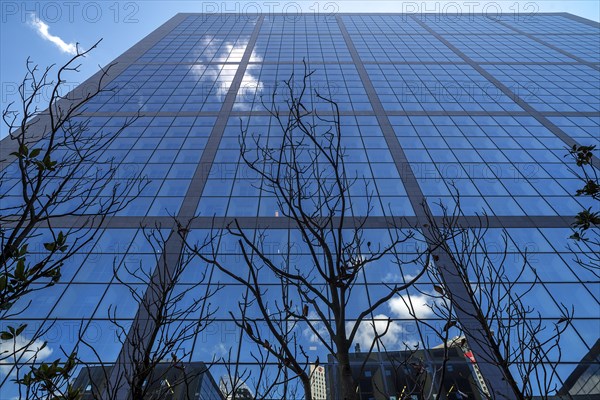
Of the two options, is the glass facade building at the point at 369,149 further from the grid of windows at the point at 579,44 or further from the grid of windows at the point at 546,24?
the grid of windows at the point at 546,24

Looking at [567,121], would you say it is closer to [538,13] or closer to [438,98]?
[438,98]

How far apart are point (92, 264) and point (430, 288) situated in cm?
1247

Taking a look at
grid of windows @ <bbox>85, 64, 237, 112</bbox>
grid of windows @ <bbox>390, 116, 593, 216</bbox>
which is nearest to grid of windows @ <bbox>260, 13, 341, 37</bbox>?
grid of windows @ <bbox>85, 64, 237, 112</bbox>

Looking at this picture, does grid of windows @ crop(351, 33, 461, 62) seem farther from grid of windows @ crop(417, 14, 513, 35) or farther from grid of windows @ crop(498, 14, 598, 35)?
grid of windows @ crop(498, 14, 598, 35)

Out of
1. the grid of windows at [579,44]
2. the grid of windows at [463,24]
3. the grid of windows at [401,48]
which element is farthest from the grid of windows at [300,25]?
the grid of windows at [579,44]

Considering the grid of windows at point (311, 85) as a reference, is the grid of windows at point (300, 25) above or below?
above

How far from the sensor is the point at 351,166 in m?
20.3

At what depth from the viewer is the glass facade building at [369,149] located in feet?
40.9

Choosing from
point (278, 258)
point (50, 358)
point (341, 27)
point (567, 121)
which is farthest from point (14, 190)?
point (341, 27)

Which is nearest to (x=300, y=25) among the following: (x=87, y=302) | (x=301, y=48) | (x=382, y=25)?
(x=382, y=25)

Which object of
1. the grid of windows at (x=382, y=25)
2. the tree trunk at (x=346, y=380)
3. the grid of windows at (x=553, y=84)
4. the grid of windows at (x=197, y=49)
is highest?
the grid of windows at (x=382, y=25)

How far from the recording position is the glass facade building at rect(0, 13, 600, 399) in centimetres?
1248

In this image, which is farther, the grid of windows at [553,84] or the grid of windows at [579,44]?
the grid of windows at [579,44]

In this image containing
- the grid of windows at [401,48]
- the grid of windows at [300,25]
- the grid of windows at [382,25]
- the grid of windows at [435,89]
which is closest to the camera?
the grid of windows at [435,89]
